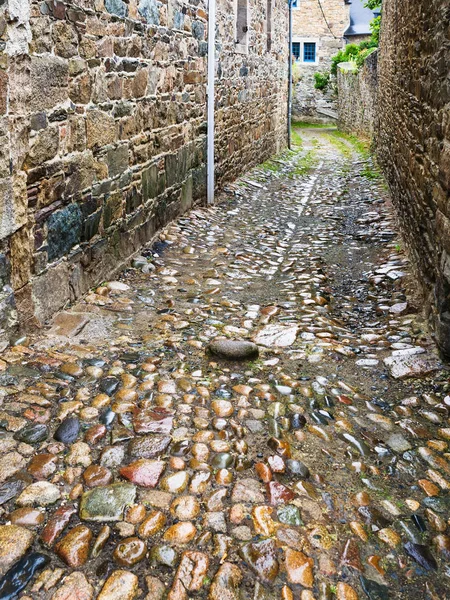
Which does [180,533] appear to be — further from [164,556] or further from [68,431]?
[68,431]

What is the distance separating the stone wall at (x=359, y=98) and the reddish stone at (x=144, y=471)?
12.8 meters

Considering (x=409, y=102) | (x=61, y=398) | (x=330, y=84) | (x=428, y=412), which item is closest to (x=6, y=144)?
(x=61, y=398)

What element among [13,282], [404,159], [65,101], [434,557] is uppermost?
[65,101]

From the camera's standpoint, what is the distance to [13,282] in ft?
12.1

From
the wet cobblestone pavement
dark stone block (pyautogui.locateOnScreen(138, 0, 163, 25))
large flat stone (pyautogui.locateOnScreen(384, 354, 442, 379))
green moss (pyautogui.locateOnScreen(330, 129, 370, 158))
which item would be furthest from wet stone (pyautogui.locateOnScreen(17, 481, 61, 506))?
green moss (pyautogui.locateOnScreen(330, 129, 370, 158))

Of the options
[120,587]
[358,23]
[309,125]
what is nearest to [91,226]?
[120,587]

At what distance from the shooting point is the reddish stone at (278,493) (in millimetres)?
2467

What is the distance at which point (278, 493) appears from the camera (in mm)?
2506

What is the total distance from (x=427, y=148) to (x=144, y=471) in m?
3.50

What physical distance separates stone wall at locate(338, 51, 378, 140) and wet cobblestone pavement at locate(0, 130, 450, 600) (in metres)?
11.0

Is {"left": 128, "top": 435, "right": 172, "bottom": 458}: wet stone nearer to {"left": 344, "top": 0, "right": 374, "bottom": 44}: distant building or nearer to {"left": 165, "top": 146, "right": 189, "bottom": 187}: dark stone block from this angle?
{"left": 165, "top": 146, "right": 189, "bottom": 187}: dark stone block

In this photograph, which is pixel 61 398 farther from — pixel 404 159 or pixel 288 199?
pixel 288 199

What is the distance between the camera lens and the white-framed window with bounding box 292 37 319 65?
33719mm

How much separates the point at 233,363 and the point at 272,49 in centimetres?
1119
